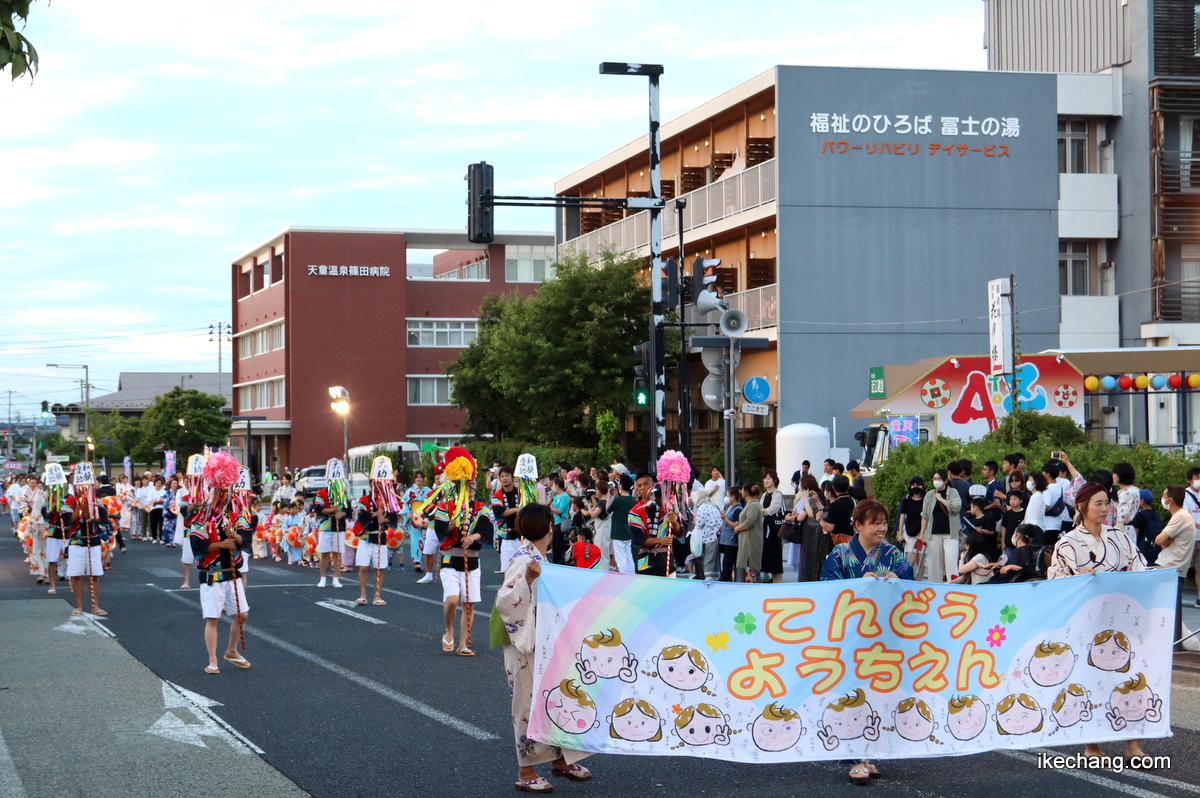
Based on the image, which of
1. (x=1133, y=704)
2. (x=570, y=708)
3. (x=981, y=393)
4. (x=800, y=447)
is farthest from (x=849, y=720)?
(x=800, y=447)

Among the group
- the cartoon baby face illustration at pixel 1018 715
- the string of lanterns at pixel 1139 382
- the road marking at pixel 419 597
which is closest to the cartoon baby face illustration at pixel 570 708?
the cartoon baby face illustration at pixel 1018 715

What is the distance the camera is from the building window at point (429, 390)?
216 ft

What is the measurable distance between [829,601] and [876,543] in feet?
1.67

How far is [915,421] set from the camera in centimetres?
2444

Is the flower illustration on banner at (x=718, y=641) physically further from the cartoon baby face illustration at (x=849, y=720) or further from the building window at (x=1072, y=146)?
the building window at (x=1072, y=146)

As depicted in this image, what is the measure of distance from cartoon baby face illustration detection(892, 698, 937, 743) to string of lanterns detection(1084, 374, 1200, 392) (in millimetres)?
21665

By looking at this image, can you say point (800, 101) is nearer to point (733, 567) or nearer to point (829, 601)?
point (733, 567)

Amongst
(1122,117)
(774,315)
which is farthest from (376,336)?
(1122,117)

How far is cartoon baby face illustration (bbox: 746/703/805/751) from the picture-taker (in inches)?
275

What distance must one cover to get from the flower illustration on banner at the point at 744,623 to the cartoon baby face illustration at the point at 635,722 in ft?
2.19

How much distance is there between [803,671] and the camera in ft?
23.2

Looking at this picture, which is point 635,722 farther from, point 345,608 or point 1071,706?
point 345,608

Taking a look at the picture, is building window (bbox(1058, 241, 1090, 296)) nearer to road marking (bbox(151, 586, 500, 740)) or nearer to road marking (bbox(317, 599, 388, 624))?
road marking (bbox(317, 599, 388, 624))

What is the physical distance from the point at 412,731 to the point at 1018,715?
13.5ft
